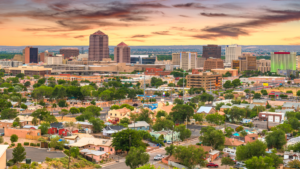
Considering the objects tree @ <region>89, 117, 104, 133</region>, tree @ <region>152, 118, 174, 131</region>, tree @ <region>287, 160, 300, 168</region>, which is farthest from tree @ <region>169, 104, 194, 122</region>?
tree @ <region>287, 160, 300, 168</region>

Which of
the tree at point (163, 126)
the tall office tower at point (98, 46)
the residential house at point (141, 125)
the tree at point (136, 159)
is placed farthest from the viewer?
the tall office tower at point (98, 46)

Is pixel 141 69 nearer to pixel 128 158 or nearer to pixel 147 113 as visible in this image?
pixel 147 113

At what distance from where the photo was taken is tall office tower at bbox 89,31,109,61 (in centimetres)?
16975

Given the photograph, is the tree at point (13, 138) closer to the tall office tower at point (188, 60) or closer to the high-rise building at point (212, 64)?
the high-rise building at point (212, 64)

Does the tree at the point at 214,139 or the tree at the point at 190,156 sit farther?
the tree at the point at 214,139

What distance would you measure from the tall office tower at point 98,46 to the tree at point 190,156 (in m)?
147

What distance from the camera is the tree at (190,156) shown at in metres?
24.4

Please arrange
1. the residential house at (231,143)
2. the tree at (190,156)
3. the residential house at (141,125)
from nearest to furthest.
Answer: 1. the tree at (190,156)
2. the residential house at (231,143)
3. the residential house at (141,125)

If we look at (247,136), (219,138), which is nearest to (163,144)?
(219,138)

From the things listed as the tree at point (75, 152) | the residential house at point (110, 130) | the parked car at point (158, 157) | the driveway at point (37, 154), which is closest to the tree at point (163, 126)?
the residential house at point (110, 130)

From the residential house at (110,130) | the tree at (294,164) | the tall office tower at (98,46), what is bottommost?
the tree at (294,164)

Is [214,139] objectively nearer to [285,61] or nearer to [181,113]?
[181,113]

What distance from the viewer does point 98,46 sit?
6727 inches

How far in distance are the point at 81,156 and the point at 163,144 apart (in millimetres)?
7445
